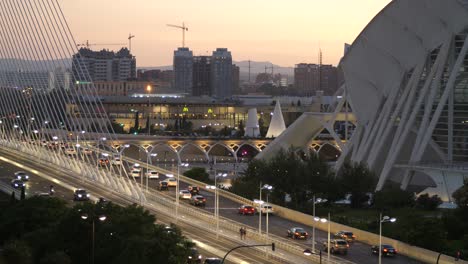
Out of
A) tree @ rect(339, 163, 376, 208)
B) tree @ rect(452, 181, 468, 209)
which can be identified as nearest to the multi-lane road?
tree @ rect(452, 181, 468, 209)

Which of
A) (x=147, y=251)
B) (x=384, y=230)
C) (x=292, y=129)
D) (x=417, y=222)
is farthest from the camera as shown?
(x=292, y=129)

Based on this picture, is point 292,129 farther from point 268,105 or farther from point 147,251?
point 268,105

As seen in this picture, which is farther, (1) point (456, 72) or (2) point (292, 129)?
(2) point (292, 129)

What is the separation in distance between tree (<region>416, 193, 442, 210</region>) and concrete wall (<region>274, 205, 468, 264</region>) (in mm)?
7533

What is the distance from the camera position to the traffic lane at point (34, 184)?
55.5 meters

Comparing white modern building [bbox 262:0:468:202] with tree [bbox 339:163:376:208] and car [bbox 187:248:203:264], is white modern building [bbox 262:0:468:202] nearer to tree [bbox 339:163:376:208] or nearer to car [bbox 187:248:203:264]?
tree [bbox 339:163:376:208]

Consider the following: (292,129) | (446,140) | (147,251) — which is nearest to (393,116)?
(446,140)

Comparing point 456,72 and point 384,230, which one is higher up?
point 456,72

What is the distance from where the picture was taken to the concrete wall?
124 feet

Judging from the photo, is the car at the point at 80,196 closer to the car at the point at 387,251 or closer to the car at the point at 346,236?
the car at the point at 346,236

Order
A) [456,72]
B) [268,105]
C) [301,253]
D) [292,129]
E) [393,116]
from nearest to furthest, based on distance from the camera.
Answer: [301,253] < [456,72] < [393,116] < [292,129] < [268,105]

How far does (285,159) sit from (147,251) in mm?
30805

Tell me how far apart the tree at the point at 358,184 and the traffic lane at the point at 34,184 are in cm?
1426

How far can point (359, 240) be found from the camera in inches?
1671
